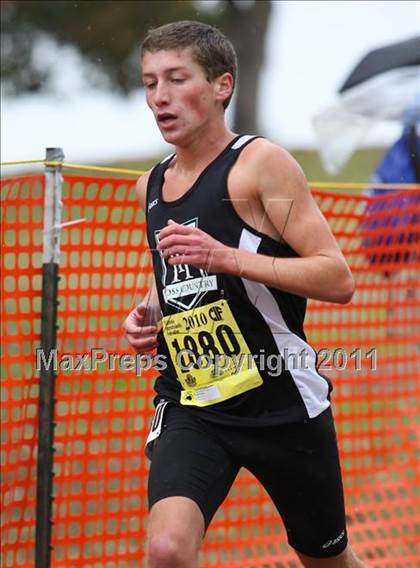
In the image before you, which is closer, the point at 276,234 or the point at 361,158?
the point at 276,234

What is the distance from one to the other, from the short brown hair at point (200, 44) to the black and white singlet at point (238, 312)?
277mm

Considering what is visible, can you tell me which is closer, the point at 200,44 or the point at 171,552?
the point at 171,552

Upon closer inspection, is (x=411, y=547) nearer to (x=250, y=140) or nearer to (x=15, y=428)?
(x=15, y=428)

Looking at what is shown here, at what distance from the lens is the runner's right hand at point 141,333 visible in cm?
396

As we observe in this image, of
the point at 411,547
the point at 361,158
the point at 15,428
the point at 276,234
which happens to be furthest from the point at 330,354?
the point at 361,158

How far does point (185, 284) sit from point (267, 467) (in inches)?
28.2

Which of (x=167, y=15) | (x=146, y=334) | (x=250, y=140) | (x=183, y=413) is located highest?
(x=167, y=15)

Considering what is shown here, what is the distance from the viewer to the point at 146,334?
3.97 metres

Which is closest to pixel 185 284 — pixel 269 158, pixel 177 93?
pixel 269 158

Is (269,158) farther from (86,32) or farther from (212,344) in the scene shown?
(86,32)

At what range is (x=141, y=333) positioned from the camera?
157 inches

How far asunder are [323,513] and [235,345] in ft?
2.38

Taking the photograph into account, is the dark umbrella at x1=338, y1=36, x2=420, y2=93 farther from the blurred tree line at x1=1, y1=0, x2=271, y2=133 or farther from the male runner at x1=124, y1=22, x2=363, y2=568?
the blurred tree line at x1=1, y1=0, x2=271, y2=133

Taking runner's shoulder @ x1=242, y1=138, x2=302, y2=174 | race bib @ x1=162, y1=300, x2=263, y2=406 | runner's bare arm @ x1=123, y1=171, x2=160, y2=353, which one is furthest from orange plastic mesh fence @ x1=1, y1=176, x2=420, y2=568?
runner's shoulder @ x1=242, y1=138, x2=302, y2=174
